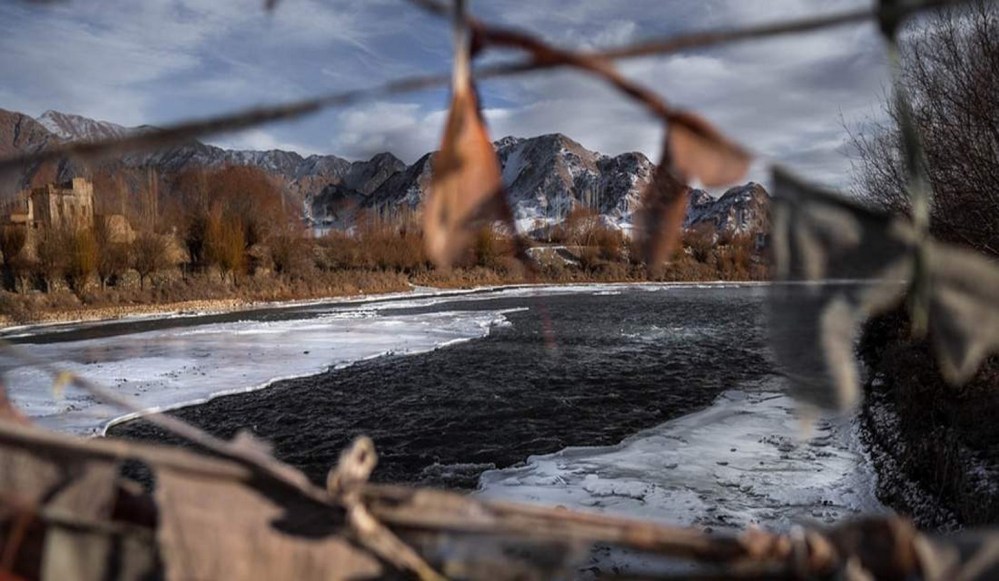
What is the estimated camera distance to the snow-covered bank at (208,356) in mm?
7898

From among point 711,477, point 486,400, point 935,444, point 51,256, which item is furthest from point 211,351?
point 51,256

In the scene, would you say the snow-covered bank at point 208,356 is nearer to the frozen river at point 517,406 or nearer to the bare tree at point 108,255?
the frozen river at point 517,406

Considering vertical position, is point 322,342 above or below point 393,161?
below

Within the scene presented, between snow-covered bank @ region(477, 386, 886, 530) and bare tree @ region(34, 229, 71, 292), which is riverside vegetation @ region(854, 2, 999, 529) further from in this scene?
bare tree @ region(34, 229, 71, 292)

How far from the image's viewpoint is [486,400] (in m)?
8.06

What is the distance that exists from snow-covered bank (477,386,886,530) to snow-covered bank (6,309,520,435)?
3.94 metres

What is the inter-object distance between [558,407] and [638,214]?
7544 millimetres

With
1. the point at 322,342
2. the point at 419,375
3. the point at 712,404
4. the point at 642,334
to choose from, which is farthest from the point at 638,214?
the point at 642,334

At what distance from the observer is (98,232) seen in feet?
69.6

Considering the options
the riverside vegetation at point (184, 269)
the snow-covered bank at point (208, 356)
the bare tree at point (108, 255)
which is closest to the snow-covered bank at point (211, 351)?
the snow-covered bank at point (208, 356)

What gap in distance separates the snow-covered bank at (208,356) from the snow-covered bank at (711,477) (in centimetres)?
394

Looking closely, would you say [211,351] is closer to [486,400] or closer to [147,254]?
[486,400]

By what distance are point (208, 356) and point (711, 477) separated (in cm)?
930

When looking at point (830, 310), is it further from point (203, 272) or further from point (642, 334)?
point (203, 272)
